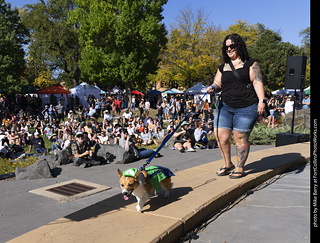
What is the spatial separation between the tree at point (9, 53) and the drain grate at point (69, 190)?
25.3m

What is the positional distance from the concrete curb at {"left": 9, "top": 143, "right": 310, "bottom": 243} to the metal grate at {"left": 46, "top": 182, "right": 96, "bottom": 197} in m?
2.23

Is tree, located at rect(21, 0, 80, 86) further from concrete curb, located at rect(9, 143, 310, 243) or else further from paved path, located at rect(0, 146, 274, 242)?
concrete curb, located at rect(9, 143, 310, 243)

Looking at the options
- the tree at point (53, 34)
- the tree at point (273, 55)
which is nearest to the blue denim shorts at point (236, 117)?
the tree at point (273, 55)

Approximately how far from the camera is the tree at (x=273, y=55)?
131 feet

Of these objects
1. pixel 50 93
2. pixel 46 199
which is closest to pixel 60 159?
pixel 46 199

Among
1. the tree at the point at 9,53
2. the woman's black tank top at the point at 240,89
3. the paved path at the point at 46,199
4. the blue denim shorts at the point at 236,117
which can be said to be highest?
the tree at the point at 9,53

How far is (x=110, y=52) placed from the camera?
3106 cm

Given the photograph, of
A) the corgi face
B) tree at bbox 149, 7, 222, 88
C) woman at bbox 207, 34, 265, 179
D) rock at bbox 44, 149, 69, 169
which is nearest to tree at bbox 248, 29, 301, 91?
tree at bbox 149, 7, 222, 88

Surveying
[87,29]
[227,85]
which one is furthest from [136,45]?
[227,85]

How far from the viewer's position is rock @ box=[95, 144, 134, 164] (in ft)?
28.9

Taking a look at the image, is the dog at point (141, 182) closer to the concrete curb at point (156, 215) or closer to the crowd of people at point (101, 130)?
the concrete curb at point (156, 215)

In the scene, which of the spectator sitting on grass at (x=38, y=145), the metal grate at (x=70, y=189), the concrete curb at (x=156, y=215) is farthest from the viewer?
the spectator sitting on grass at (x=38, y=145)

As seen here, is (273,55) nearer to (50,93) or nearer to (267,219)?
(50,93)

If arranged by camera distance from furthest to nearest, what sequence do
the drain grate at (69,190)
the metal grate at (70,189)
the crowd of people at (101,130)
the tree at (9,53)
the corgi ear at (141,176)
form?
the tree at (9,53) < the crowd of people at (101,130) < the metal grate at (70,189) < the drain grate at (69,190) < the corgi ear at (141,176)
